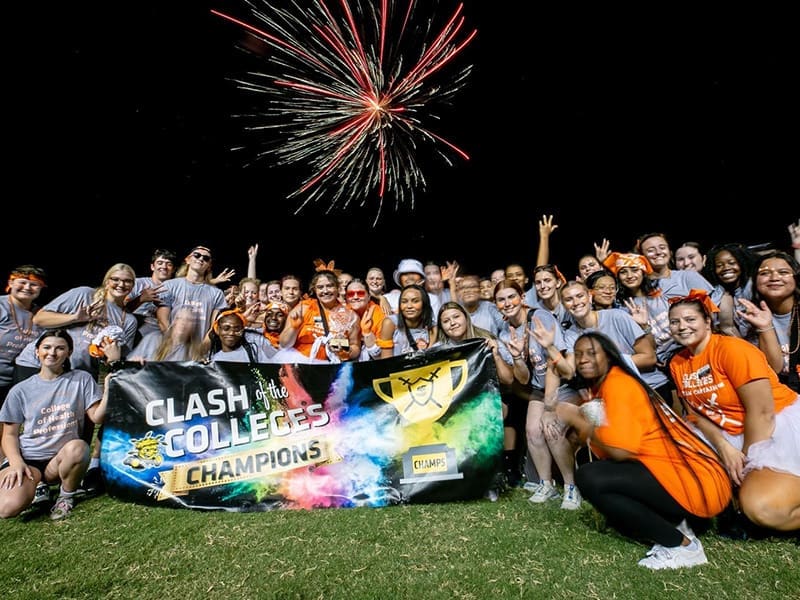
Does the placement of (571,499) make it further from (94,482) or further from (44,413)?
(44,413)

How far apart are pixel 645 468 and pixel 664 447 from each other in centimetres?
21

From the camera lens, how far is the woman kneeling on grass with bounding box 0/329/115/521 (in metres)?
3.92

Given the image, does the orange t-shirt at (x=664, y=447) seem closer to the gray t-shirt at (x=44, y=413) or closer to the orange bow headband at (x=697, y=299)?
the orange bow headband at (x=697, y=299)

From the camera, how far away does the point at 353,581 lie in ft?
9.09

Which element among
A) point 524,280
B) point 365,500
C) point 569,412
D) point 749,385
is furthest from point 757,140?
point 365,500

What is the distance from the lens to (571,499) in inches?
153

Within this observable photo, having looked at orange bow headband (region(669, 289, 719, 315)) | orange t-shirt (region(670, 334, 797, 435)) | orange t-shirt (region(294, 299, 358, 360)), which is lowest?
orange t-shirt (region(670, 334, 797, 435))

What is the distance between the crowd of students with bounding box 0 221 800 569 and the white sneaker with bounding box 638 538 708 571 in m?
0.01

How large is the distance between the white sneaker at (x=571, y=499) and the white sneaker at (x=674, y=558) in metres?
0.91

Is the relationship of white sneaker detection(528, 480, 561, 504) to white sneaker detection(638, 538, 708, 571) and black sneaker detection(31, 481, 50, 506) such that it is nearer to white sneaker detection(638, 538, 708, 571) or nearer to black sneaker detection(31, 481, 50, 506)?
white sneaker detection(638, 538, 708, 571)

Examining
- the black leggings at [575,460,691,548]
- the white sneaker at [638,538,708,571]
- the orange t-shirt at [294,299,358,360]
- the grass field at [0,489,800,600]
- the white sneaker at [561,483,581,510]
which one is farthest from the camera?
the orange t-shirt at [294,299,358,360]

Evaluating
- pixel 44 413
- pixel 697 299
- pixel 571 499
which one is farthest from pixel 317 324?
pixel 697 299

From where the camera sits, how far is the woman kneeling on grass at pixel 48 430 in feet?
12.9

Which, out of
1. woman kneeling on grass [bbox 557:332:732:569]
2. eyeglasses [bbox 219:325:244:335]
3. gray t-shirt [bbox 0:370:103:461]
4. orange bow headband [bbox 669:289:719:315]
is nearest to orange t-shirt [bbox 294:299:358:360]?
eyeglasses [bbox 219:325:244:335]
